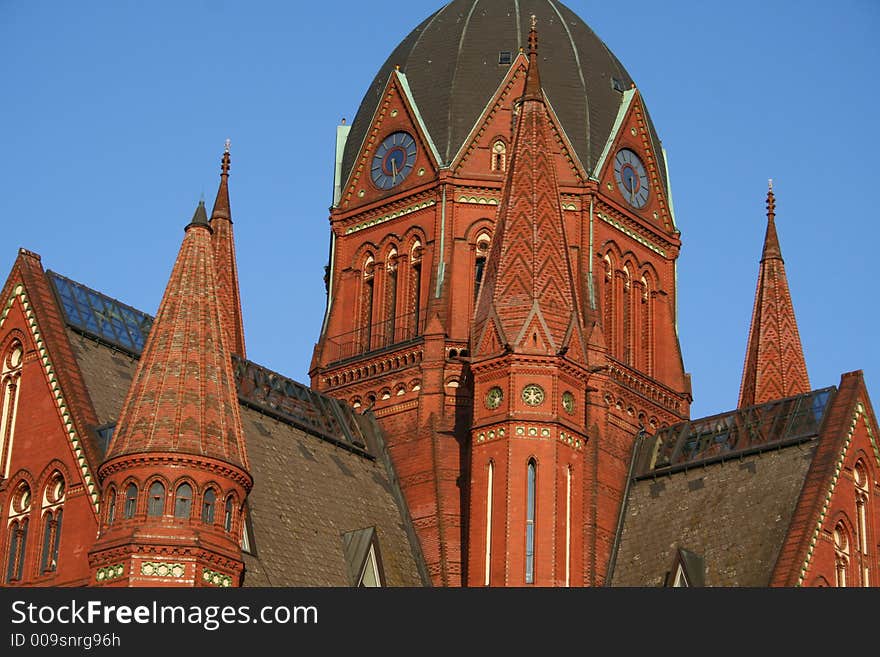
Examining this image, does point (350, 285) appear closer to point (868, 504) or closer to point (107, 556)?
point (868, 504)

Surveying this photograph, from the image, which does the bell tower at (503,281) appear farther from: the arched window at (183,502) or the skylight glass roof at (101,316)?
the arched window at (183,502)

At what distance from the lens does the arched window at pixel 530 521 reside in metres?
53.3

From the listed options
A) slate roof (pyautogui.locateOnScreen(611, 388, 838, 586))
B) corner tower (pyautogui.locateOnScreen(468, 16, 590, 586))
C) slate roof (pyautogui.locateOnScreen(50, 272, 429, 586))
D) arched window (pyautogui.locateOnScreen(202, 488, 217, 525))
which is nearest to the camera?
arched window (pyautogui.locateOnScreen(202, 488, 217, 525))

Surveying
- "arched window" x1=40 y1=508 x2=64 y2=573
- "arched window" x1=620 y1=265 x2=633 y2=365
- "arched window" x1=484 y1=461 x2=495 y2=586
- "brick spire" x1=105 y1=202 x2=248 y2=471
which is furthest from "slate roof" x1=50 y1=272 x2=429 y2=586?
"arched window" x1=620 y1=265 x2=633 y2=365

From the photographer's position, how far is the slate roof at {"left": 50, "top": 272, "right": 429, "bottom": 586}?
173 feet

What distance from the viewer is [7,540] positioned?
171ft

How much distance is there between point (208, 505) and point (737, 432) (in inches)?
730

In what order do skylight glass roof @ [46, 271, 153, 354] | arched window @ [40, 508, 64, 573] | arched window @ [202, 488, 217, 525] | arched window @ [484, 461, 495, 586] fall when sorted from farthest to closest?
skylight glass roof @ [46, 271, 153, 354] → arched window @ [484, 461, 495, 586] → arched window @ [40, 508, 64, 573] → arched window @ [202, 488, 217, 525]

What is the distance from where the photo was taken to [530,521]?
53.9m

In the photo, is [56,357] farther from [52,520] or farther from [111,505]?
[111,505]

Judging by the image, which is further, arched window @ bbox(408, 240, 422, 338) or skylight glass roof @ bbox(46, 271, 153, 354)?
arched window @ bbox(408, 240, 422, 338)

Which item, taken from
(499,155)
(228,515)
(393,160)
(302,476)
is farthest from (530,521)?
(393,160)

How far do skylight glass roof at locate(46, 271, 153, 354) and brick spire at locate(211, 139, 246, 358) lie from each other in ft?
29.9

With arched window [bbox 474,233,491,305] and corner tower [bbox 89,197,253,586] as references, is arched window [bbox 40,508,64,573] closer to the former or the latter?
corner tower [bbox 89,197,253,586]
